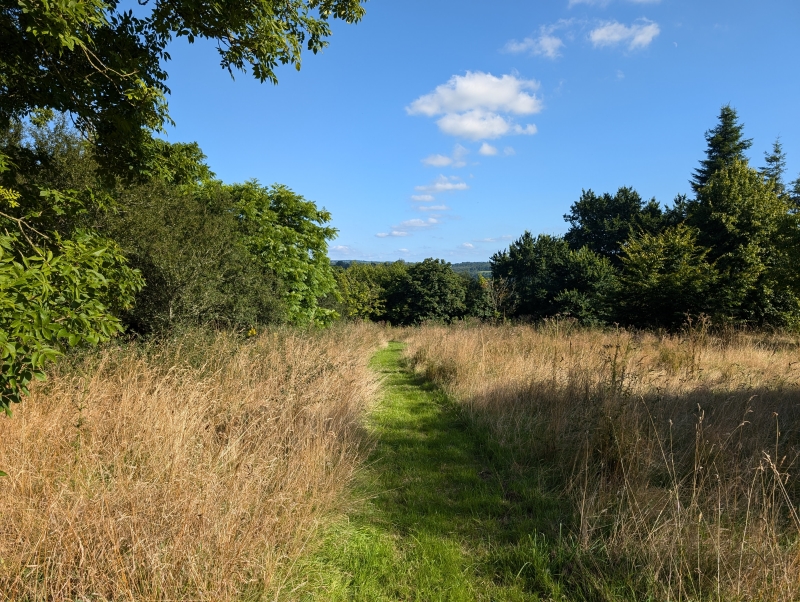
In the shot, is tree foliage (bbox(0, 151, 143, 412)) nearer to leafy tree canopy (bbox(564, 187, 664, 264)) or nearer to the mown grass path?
→ the mown grass path

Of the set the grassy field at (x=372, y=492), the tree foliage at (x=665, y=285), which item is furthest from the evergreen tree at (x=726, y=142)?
the grassy field at (x=372, y=492)

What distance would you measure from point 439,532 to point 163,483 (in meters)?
2.12

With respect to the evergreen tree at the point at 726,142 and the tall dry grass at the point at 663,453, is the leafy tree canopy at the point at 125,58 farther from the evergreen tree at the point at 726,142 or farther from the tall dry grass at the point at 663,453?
the evergreen tree at the point at 726,142

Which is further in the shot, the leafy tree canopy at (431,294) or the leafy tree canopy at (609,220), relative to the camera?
the leafy tree canopy at (609,220)

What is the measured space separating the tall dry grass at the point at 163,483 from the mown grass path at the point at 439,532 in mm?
325

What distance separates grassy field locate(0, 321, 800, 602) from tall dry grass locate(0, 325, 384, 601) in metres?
0.02

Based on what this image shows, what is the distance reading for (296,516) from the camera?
10.2 feet

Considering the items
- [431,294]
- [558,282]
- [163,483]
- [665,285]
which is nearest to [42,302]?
[163,483]

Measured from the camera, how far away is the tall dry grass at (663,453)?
2.58 meters

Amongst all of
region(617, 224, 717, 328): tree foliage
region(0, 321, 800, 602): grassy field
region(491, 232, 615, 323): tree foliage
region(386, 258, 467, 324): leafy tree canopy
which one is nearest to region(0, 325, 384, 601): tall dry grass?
region(0, 321, 800, 602): grassy field

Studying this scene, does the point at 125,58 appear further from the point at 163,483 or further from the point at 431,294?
the point at 431,294

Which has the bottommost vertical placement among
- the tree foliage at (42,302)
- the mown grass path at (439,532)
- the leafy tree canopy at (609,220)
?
the mown grass path at (439,532)

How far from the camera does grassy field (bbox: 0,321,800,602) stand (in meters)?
2.38

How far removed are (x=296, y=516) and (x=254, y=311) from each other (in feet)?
26.6
